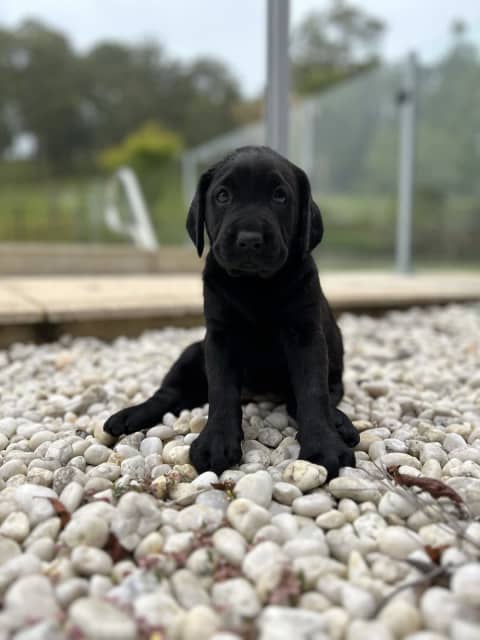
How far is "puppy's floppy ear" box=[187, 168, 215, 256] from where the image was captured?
7.69ft

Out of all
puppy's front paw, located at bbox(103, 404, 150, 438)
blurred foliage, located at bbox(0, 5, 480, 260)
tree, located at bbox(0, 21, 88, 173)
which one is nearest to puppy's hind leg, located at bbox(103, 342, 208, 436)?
puppy's front paw, located at bbox(103, 404, 150, 438)

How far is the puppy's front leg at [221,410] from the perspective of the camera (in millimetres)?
1977

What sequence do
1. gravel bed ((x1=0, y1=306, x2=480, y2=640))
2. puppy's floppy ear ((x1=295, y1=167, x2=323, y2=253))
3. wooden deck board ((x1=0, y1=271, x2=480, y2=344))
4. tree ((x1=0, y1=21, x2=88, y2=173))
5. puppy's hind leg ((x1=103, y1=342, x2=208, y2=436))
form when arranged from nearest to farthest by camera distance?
gravel bed ((x1=0, y1=306, x2=480, y2=640))
puppy's floppy ear ((x1=295, y1=167, x2=323, y2=253))
puppy's hind leg ((x1=103, y1=342, x2=208, y2=436))
wooden deck board ((x1=0, y1=271, x2=480, y2=344))
tree ((x1=0, y1=21, x2=88, y2=173))

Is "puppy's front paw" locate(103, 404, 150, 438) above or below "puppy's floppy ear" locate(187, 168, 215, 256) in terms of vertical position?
below

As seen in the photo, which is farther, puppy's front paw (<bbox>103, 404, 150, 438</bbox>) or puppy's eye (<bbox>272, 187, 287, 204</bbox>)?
puppy's front paw (<bbox>103, 404, 150, 438</bbox>)

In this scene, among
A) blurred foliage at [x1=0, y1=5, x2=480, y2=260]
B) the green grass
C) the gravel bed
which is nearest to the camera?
the gravel bed

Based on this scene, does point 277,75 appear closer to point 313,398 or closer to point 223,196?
point 223,196

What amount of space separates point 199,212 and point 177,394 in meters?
0.74

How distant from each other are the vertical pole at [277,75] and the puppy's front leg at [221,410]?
2.50 metres

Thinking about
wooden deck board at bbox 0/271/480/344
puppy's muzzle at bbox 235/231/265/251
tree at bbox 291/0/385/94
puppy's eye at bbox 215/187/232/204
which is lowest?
wooden deck board at bbox 0/271/480/344

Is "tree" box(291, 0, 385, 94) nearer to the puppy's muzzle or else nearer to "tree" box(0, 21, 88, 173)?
"tree" box(0, 21, 88, 173)

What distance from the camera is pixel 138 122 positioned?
1091 inches

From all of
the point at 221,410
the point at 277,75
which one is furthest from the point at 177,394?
the point at 277,75

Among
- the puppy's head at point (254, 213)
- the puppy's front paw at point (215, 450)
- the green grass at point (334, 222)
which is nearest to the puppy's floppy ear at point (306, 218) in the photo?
the puppy's head at point (254, 213)
